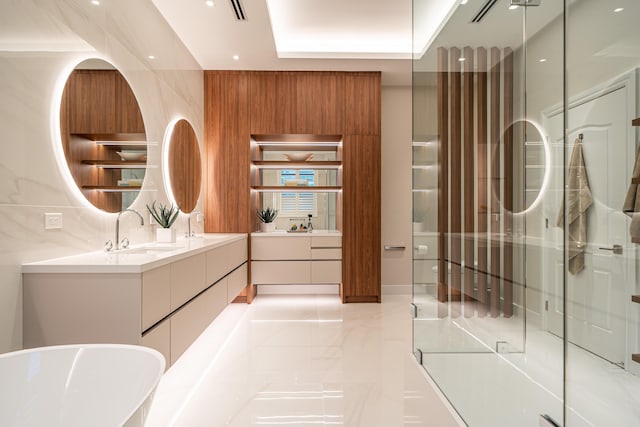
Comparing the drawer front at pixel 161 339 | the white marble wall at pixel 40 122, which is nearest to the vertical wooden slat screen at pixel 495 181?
the drawer front at pixel 161 339

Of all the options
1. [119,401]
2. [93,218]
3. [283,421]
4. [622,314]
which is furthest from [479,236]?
[93,218]

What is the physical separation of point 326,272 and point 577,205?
3.17 metres

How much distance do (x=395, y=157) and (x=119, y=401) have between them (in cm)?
417

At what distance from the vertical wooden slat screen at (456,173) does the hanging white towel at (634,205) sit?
930 mm

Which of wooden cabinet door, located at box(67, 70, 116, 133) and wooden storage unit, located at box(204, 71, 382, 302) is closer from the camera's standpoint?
wooden cabinet door, located at box(67, 70, 116, 133)

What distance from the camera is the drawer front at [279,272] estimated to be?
4.17m

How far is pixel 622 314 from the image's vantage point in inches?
47.0

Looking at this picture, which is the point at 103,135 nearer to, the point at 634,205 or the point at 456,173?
the point at 456,173

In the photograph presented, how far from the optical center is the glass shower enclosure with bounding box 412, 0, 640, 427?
1.18 metres

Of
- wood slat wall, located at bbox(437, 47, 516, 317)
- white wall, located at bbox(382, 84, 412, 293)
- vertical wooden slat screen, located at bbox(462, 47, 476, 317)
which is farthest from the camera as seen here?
white wall, located at bbox(382, 84, 412, 293)

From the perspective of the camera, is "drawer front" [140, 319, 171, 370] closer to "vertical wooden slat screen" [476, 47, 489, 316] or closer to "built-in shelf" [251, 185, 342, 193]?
"vertical wooden slat screen" [476, 47, 489, 316]

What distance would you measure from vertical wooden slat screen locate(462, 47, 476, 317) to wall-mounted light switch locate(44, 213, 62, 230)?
2099 millimetres

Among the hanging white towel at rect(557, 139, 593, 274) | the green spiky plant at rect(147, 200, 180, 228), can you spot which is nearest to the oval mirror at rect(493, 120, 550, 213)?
the hanging white towel at rect(557, 139, 593, 274)

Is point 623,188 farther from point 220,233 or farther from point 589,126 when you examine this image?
point 220,233
